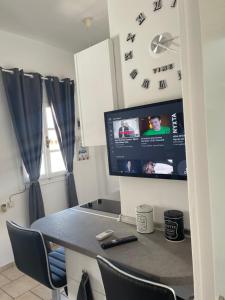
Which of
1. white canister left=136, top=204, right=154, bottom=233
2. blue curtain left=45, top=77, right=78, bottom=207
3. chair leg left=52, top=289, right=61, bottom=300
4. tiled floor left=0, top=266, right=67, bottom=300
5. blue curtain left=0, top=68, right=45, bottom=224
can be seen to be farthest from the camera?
blue curtain left=45, top=77, right=78, bottom=207

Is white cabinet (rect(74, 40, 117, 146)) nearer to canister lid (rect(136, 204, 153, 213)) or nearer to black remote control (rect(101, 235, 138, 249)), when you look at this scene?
canister lid (rect(136, 204, 153, 213))

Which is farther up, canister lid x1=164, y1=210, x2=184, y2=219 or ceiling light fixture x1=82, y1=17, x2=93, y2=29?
Result: ceiling light fixture x1=82, y1=17, x2=93, y2=29

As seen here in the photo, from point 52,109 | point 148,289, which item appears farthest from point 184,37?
point 52,109

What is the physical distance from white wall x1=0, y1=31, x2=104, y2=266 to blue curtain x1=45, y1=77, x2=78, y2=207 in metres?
0.12

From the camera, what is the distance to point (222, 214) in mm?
524

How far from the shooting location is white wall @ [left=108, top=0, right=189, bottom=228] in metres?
1.43

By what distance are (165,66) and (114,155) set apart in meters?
0.62

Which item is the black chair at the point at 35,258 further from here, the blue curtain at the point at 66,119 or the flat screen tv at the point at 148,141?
the blue curtain at the point at 66,119

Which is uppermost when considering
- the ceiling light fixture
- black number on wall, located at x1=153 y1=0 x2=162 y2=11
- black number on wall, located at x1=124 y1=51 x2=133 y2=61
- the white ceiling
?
the white ceiling

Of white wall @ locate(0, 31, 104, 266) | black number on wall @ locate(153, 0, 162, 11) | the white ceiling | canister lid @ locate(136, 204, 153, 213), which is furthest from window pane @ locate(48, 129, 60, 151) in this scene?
black number on wall @ locate(153, 0, 162, 11)

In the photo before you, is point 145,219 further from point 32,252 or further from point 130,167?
point 32,252

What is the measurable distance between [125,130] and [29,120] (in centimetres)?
183

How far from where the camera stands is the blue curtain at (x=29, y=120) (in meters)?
2.94

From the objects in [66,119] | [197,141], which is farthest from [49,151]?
[197,141]
